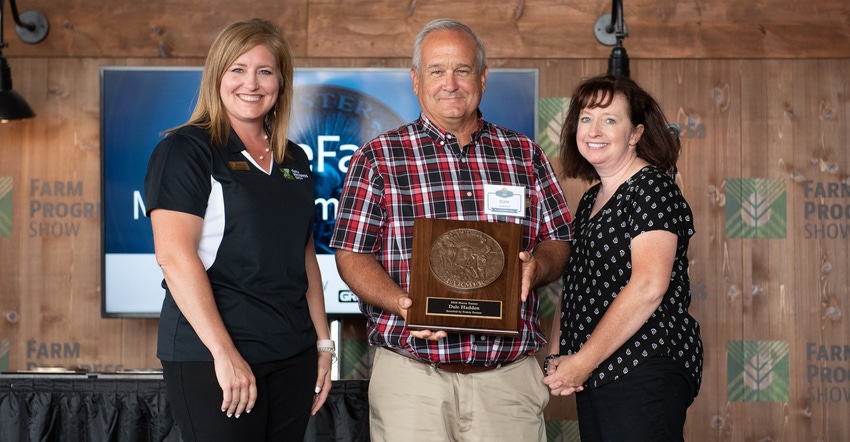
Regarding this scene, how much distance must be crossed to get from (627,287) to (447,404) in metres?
0.54

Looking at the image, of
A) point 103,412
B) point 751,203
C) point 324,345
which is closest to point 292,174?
point 324,345

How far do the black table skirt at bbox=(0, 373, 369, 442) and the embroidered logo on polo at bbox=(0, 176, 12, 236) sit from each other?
1.13 meters

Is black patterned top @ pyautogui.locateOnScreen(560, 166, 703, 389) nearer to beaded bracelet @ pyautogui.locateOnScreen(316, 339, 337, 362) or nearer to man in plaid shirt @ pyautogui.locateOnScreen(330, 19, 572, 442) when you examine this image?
man in plaid shirt @ pyautogui.locateOnScreen(330, 19, 572, 442)

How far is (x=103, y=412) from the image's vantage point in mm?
2824

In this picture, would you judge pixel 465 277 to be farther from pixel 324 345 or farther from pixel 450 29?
pixel 450 29

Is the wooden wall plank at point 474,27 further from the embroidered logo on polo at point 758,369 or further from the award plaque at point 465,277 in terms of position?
the award plaque at point 465,277

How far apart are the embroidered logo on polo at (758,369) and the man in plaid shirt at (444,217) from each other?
1856 millimetres

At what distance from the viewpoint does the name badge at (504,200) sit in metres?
2.19

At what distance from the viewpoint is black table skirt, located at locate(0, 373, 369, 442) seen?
279 centimetres

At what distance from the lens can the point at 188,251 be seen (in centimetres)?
175

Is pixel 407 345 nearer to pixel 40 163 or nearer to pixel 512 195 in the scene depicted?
pixel 512 195

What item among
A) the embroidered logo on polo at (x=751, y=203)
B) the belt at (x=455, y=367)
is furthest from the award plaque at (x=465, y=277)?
the embroidered logo on polo at (x=751, y=203)

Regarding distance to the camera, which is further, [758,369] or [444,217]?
[758,369]

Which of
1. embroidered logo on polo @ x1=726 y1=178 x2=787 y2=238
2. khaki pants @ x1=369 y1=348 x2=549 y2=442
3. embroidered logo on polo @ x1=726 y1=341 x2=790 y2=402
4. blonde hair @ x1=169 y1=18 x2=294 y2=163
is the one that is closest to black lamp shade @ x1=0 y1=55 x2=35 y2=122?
blonde hair @ x1=169 y1=18 x2=294 y2=163
